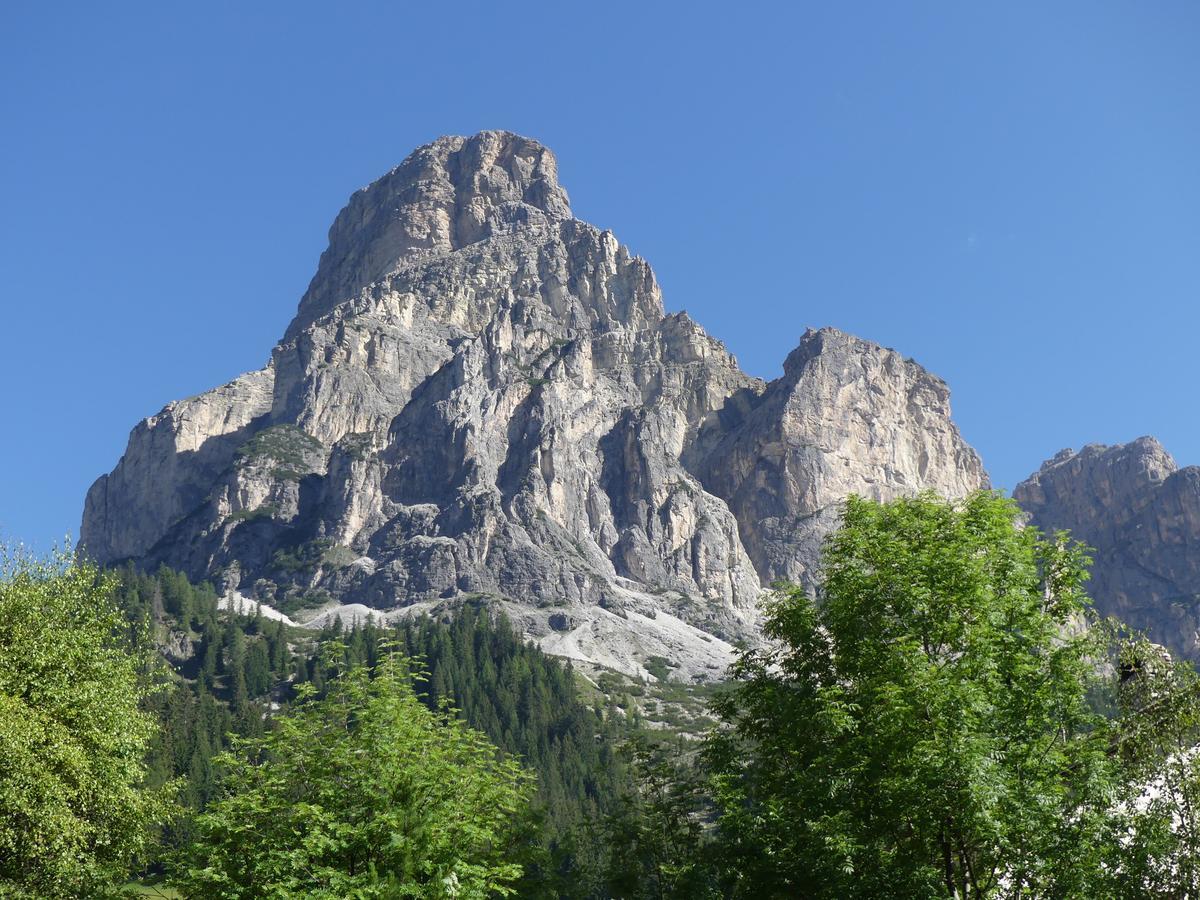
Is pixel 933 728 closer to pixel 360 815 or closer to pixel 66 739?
pixel 360 815

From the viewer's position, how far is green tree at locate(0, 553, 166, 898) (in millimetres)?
28188

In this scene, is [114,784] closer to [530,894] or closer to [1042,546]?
[530,894]

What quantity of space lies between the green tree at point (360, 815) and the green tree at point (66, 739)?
15.4 feet

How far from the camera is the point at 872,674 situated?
26.6 meters

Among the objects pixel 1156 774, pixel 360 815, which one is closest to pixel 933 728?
pixel 1156 774

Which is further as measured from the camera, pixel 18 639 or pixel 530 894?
pixel 18 639

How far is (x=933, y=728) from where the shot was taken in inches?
910

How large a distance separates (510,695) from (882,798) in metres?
181

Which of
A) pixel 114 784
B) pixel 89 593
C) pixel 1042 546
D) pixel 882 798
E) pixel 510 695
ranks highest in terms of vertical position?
pixel 510 695

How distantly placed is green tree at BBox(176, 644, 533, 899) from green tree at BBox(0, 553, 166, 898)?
4707mm

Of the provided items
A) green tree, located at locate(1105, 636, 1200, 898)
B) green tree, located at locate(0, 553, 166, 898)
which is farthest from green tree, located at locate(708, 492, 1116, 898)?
green tree, located at locate(0, 553, 166, 898)

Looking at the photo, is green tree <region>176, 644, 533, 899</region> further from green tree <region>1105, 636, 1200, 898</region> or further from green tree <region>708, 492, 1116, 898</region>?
green tree <region>1105, 636, 1200, 898</region>

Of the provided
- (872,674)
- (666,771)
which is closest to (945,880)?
(872,674)

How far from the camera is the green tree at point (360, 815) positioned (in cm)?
2280
